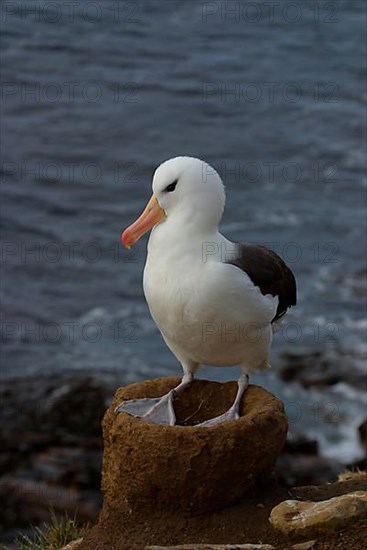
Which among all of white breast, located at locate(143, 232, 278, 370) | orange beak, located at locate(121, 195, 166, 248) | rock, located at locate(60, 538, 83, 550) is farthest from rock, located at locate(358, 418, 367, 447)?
orange beak, located at locate(121, 195, 166, 248)

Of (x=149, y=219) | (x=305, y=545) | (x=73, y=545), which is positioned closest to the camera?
(x=305, y=545)

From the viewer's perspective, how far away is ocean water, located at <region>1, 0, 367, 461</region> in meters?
16.2

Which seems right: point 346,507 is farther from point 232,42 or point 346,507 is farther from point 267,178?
point 232,42

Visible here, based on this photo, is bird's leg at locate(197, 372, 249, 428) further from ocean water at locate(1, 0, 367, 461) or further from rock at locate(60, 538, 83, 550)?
ocean water at locate(1, 0, 367, 461)

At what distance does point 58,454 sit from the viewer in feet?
45.0

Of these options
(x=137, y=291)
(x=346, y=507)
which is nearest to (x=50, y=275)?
(x=137, y=291)

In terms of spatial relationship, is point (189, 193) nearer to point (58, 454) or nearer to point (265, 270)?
point (265, 270)

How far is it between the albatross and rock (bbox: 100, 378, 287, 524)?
0.70ft

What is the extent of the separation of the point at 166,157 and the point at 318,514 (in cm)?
1457

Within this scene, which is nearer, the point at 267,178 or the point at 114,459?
the point at 114,459

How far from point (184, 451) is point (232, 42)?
20.8 meters

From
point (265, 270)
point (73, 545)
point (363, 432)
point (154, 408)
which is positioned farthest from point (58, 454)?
point (265, 270)

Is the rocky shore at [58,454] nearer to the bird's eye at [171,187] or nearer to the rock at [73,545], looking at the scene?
the rock at [73,545]

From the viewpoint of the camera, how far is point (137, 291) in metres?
17.2
